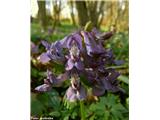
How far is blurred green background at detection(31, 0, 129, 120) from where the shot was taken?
148 centimetres

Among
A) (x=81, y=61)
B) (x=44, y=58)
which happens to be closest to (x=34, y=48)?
(x=44, y=58)

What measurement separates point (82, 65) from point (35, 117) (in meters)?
0.26

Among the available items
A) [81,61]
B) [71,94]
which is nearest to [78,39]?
[81,61]

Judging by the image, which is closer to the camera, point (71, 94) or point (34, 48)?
point (71, 94)

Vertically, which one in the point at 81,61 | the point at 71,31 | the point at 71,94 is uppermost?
the point at 71,31

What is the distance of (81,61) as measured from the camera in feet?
4.59

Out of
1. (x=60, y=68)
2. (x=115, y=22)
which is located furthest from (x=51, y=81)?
(x=115, y=22)

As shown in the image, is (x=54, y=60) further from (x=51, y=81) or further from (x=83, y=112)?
(x=83, y=112)

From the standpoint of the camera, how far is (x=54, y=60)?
1.41 meters

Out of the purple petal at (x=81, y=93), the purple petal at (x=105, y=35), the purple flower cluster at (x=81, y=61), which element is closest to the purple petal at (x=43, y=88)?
the purple flower cluster at (x=81, y=61)

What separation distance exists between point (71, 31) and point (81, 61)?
194 mm

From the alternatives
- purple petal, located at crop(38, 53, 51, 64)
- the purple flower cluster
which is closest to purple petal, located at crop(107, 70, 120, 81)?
the purple flower cluster

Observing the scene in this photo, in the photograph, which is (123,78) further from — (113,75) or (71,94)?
(71,94)

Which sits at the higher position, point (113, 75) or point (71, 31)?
point (71, 31)
